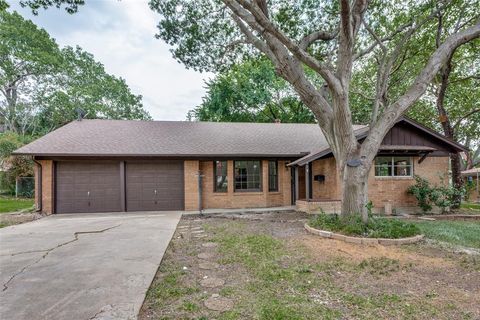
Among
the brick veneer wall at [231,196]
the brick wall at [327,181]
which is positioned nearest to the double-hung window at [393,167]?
the brick wall at [327,181]

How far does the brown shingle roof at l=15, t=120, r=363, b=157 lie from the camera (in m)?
11.0

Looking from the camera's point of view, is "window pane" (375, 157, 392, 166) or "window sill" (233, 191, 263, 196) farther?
"window sill" (233, 191, 263, 196)

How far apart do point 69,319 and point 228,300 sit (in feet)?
5.66

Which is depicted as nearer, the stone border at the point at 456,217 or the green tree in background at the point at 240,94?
the stone border at the point at 456,217

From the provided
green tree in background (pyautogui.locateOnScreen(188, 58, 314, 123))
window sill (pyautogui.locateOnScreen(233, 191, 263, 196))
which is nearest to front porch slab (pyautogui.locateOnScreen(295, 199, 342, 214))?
window sill (pyautogui.locateOnScreen(233, 191, 263, 196))

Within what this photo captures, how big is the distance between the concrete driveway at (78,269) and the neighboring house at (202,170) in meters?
3.60

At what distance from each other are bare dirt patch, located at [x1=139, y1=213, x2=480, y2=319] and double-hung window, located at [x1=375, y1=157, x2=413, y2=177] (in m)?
5.82

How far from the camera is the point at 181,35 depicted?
A: 33.7 ft

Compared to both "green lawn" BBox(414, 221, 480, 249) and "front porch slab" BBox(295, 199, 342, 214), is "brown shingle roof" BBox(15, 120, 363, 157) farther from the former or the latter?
"green lawn" BBox(414, 221, 480, 249)

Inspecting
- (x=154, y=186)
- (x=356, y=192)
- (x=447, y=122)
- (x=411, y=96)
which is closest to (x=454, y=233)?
(x=356, y=192)

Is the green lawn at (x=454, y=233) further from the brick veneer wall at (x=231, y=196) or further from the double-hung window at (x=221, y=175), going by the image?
the double-hung window at (x=221, y=175)

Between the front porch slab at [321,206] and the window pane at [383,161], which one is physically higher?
the window pane at [383,161]

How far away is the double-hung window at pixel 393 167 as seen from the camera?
1132 cm

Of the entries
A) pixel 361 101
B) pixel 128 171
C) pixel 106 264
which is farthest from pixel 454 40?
pixel 361 101
